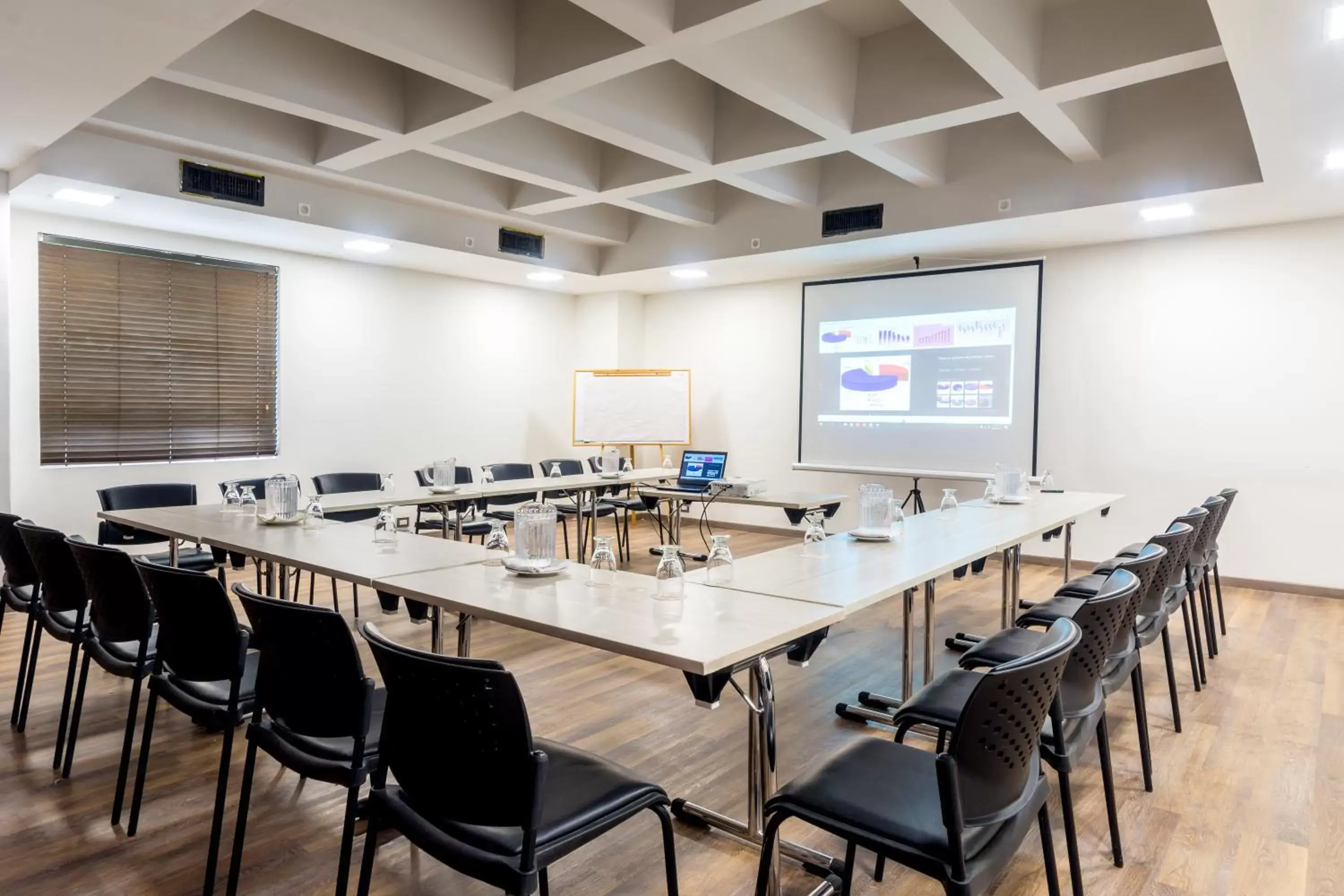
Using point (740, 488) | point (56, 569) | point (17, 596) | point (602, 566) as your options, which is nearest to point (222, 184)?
point (17, 596)

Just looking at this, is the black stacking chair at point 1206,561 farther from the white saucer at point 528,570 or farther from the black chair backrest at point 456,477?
the black chair backrest at point 456,477

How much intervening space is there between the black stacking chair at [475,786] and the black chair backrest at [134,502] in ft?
10.7

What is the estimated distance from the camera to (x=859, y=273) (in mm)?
7617

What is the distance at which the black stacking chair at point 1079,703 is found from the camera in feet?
6.26

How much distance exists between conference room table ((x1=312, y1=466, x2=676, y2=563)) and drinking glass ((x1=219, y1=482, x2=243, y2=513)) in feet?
1.29

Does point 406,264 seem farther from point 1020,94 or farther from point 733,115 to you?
point 1020,94

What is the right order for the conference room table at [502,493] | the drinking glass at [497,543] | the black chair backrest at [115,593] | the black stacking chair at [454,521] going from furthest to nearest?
the black stacking chair at [454,521], the conference room table at [502,493], the drinking glass at [497,543], the black chair backrest at [115,593]

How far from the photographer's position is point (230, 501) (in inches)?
159

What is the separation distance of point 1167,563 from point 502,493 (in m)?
3.60

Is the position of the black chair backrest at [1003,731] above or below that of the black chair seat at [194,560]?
above

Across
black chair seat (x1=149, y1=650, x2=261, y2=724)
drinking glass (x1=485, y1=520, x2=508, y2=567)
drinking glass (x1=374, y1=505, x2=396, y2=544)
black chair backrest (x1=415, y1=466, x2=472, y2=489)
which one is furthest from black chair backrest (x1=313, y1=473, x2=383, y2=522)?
black chair seat (x1=149, y1=650, x2=261, y2=724)

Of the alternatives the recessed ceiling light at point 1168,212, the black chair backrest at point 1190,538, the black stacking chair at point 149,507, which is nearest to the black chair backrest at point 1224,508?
the black chair backrest at point 1190,538

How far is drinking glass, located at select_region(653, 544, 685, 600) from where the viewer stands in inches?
86.4

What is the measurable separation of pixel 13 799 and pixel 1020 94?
486 centimetres
